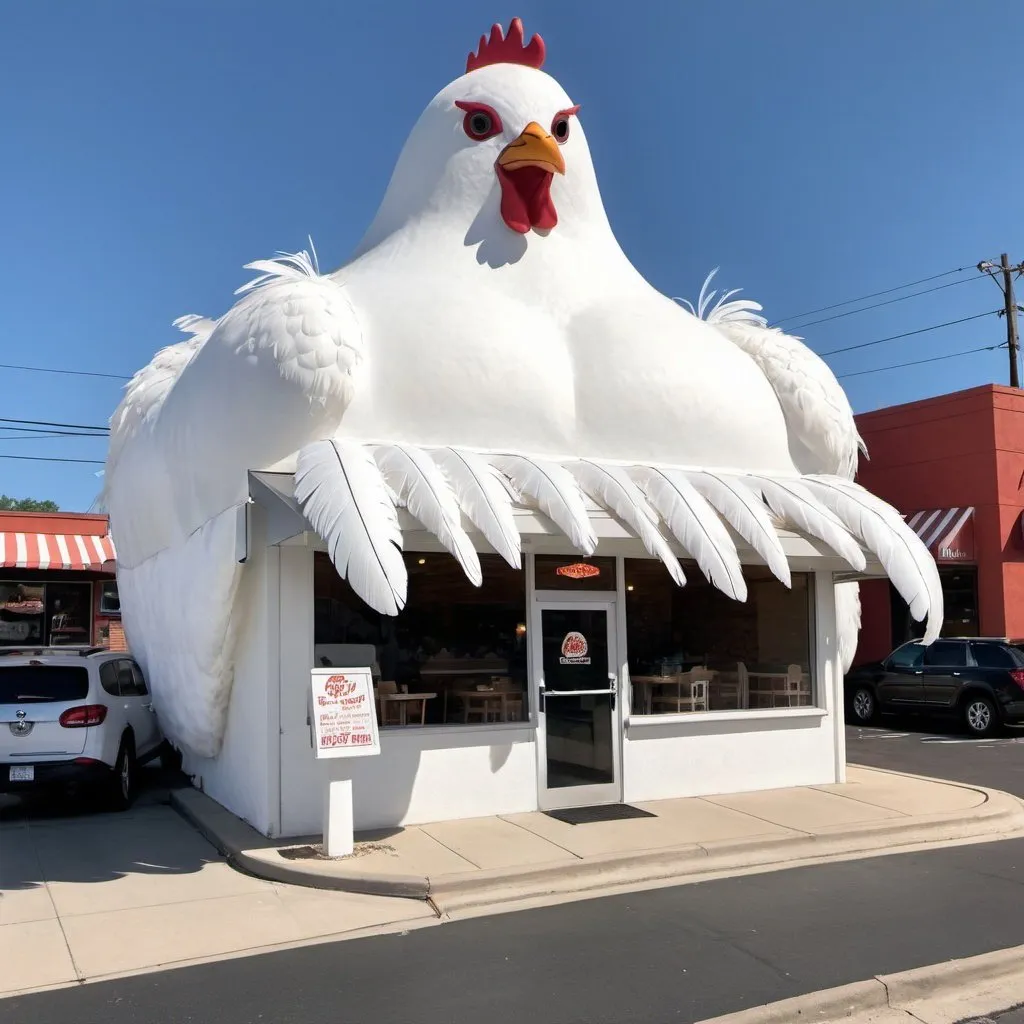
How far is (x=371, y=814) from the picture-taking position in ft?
29.7

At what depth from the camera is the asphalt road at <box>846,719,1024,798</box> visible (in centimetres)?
1264

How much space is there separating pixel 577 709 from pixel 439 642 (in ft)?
5.00

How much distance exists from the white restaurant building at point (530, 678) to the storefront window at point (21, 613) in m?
16.1

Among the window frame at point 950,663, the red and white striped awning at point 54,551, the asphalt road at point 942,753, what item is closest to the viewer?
the asphalt road at point 942,753

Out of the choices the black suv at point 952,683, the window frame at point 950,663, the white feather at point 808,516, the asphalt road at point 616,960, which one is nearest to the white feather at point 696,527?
the white feather at point 808,516

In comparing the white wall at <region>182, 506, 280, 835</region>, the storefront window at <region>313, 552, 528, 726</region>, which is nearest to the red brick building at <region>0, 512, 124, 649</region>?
the white wall at <region>182, 506, 280, 835</region>

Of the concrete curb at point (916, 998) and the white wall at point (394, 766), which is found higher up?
the white wall at point (394, 766)

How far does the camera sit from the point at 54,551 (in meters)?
24.9

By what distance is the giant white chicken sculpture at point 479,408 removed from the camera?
8.70 meters

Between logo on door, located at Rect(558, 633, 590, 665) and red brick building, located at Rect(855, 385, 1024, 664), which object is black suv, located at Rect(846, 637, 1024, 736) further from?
logo on door, located at Rect(558, 633, 590, 665)

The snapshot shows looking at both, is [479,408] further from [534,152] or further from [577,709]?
[577,709]

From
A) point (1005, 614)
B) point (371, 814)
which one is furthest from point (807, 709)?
point (1005, 614)

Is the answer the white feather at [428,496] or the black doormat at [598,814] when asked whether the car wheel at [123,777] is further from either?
the white feather at [428,496]

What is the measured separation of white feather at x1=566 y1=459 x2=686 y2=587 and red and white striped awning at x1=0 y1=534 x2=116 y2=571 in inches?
673
